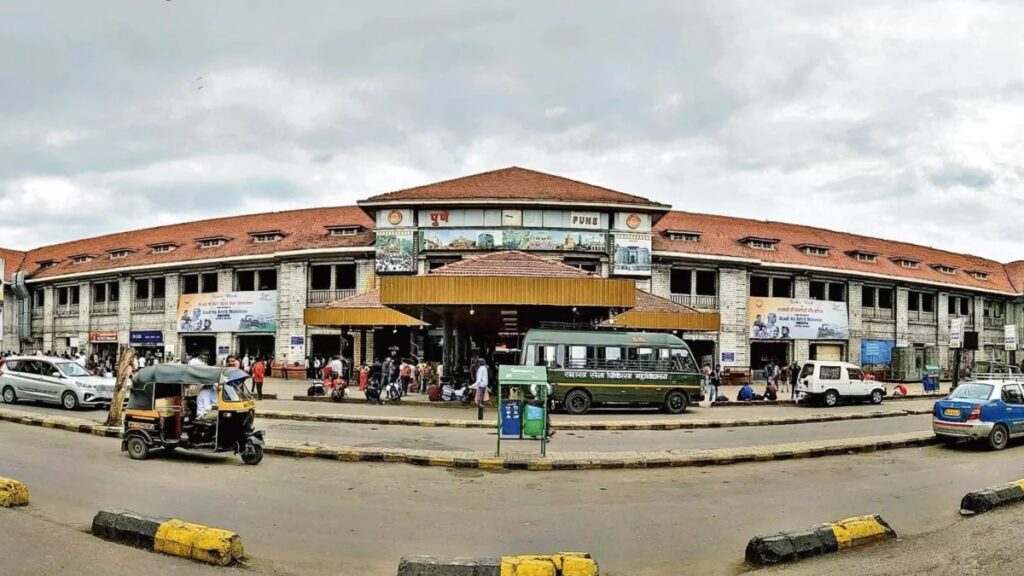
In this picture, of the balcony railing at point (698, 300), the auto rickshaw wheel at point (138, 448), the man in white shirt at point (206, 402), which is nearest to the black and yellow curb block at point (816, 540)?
the man in white shirt at point (206, 402)

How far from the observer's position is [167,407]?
42.9 ft

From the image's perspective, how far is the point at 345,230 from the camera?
41531 millimetres

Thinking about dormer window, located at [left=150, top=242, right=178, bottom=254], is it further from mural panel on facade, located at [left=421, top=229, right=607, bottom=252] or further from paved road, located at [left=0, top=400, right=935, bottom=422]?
paved road, located at [left=0, top=400, right=935, bottom=422]

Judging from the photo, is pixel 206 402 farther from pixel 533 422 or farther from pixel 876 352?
pixel 876 352

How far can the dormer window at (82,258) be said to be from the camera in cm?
5050

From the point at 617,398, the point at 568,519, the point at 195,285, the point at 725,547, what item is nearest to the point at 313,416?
the point at 617,398

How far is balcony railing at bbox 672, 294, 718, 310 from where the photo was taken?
3972 centimetres

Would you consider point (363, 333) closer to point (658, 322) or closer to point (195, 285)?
point (195, 285)

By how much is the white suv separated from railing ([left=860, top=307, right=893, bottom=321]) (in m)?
18.4

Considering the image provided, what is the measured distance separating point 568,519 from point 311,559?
3195 millimetres

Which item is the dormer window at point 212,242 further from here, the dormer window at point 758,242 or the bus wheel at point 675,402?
the bus wheel at point 675,402

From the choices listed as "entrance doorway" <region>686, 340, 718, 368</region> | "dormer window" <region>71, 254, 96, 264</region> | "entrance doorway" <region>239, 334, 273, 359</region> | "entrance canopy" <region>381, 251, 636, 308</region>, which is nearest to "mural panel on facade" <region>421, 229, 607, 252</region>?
"entrance doorway" <region>686, 340, 718, 368</region>

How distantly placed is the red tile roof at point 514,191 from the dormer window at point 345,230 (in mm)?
3542

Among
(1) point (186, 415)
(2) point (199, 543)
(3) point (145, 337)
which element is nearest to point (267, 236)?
(3) point (145, 337)
